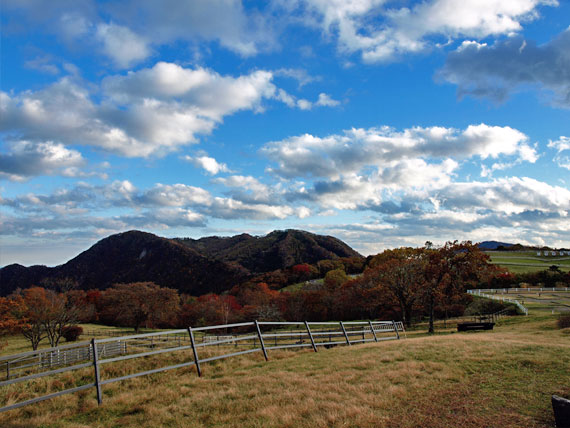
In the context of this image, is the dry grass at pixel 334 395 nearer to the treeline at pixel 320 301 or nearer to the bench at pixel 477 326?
the bench at pixel 477 326

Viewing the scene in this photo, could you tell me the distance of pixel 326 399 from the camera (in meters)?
6.98

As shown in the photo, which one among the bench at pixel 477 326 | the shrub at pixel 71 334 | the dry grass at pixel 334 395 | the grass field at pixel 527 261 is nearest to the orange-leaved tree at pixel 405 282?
the bench at pixel 477 326

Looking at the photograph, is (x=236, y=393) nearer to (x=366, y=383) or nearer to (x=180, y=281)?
(x=366, y=383)

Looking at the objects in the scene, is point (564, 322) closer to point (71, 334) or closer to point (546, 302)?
point (546, 302)

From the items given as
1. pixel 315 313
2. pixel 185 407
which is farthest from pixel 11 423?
pixel 315 313

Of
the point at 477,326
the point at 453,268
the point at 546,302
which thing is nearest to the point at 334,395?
the point at 477,326

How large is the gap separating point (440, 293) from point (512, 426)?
29.9 m

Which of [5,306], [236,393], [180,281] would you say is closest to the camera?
[236,393]

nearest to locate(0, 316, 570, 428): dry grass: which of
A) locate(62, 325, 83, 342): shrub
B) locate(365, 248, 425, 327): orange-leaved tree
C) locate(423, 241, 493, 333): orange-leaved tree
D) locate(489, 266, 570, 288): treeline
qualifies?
locate(423, 241, 493, 333): orange-leaved tree

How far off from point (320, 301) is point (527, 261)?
68279mm

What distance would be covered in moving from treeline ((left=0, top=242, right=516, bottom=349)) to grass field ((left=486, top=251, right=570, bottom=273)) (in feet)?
60.9

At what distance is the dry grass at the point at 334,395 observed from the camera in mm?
6043

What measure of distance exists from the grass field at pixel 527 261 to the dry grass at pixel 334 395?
74.0 m

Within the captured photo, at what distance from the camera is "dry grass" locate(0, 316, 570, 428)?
604 cm
